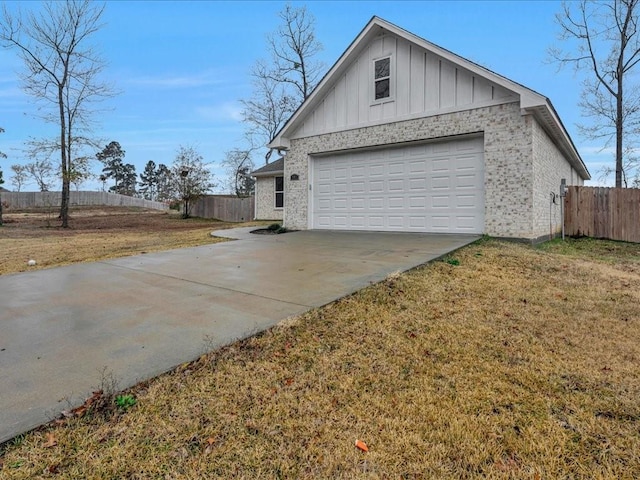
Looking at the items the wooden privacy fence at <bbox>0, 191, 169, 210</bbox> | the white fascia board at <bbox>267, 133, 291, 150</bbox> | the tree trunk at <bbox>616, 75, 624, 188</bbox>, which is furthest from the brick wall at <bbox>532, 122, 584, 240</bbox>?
the wooden privacy fence at <bbox>0, 191, 169, 210</bbox>

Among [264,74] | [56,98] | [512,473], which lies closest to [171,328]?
[512,473]

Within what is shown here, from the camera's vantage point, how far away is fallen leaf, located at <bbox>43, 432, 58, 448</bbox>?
5.60 feet

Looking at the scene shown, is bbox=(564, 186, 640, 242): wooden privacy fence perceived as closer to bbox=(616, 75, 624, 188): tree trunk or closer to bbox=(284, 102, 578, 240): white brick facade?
bbox=(284, 102, 578, 240): white brick facade

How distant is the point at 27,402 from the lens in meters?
2.01

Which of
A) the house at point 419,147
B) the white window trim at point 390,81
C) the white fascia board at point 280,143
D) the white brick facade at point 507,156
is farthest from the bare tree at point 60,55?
the white brick facade at point 507,156

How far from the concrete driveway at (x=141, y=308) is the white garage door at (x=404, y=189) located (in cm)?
255

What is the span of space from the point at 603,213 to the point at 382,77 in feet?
27.0

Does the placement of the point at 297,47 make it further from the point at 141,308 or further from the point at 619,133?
the point at 141,308

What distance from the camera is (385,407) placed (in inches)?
82.4

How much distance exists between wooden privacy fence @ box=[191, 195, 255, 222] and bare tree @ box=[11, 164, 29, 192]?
995 inches

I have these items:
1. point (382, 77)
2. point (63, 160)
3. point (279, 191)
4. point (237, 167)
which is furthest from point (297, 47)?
point (382, 77)

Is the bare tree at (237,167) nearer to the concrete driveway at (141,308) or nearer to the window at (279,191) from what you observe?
the window at (279,191)

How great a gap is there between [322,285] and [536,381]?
2.59m

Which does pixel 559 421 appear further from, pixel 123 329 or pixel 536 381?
pixel 123 329
